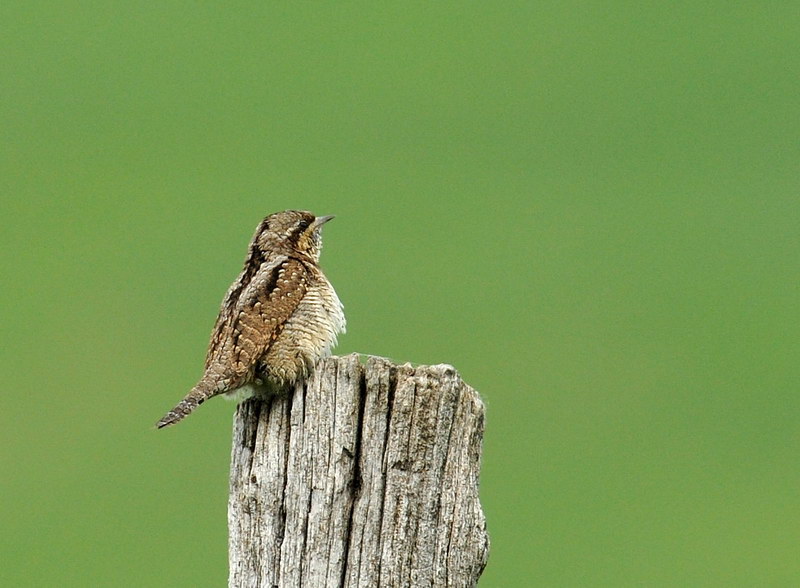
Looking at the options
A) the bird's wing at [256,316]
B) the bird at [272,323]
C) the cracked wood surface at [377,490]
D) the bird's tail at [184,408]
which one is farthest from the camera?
the bird's wing at [256,316]

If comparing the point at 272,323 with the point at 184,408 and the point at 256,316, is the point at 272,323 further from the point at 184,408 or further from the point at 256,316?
the point at 184,408

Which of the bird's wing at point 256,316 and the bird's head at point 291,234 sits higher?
the bird's head at point 291,234

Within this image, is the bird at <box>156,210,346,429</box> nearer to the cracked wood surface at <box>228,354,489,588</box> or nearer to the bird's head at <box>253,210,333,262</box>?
the bird's head at <box>253,210,333,262</box>

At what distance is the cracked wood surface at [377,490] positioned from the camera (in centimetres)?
502

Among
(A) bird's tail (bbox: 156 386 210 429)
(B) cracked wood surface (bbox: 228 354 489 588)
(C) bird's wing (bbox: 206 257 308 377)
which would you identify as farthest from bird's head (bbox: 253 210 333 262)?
(B) cracked wood surface (bbox: 228 354 489 588)

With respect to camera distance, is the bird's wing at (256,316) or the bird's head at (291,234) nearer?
the bird's wing at (256,316)

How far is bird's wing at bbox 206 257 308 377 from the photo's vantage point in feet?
19.9

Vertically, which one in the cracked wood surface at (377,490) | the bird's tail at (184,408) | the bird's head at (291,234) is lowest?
the cracked wood surface at (377,490)

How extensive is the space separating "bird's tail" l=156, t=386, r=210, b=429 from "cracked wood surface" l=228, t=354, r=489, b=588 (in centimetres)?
51

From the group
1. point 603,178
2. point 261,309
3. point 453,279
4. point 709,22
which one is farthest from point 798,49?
point 261,309

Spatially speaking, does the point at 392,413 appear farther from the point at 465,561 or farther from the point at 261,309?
the point at 261,309

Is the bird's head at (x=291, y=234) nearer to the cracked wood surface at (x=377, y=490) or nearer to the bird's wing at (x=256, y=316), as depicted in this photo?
the bird's wing at (x=256, y=316)

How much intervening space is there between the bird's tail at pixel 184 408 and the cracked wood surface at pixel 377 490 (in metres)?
0.51

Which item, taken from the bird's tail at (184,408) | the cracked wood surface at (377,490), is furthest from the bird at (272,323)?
the cracked wood surface at (377,490)
